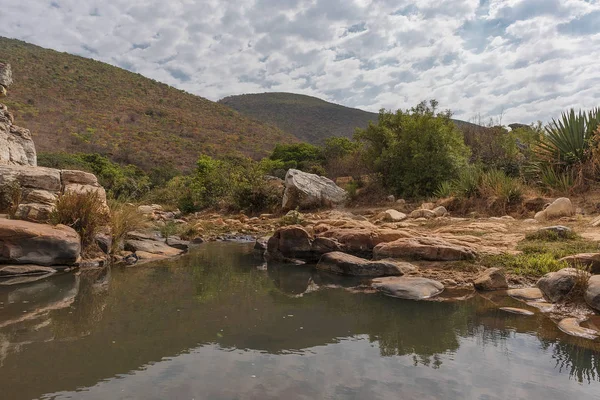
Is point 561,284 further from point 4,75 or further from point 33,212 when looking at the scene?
point 4,75

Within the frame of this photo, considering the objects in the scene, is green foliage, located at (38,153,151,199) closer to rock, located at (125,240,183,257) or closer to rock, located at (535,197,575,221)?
rock, located at (125,240,183,257)

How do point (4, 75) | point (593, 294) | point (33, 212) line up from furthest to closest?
point (4, 75)
point (33, 212)
point (593, 294)

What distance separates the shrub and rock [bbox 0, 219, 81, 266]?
149 centimetres

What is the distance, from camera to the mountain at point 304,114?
A: 203 ft

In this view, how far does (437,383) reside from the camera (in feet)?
10.8

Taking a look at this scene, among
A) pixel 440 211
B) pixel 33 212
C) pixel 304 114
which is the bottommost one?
pixel 440 211

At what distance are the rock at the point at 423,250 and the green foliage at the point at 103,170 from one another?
19.5m

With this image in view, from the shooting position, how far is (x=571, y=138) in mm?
11828

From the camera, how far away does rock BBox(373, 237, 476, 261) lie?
24.5 feet

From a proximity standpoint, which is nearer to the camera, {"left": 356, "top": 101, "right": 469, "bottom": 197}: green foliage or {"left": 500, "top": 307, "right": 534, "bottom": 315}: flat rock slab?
{"left": 500, "top": 307, "right": 534, "bottom": 315}: flat rock slab

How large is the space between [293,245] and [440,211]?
19.0ft

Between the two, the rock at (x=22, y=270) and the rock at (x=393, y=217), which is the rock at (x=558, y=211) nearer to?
the rock at (x=393, y=217)

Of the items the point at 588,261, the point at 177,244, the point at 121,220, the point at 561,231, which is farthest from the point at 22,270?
the point at 561,231

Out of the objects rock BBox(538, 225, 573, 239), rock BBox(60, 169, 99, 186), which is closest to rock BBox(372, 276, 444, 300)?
rock BBox(538, 225, 573, 239)
